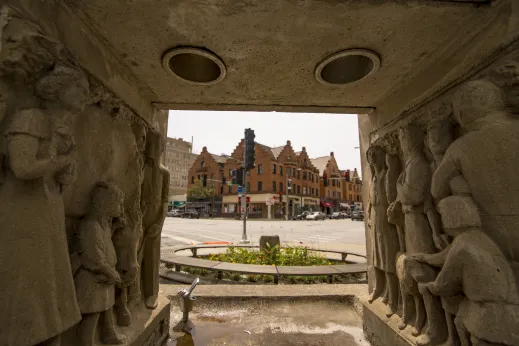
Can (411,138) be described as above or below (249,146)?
below

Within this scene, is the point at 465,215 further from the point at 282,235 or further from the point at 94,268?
the point at 282,235

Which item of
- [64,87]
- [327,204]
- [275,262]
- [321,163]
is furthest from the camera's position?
[321,163]

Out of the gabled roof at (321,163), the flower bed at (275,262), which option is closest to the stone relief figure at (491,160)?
the flower bed at (275,262)

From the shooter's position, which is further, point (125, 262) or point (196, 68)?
point (196, 68)

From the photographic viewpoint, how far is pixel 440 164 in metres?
2.00

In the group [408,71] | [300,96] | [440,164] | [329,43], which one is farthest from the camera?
[300,96]

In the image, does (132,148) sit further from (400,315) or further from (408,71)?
(400,315)

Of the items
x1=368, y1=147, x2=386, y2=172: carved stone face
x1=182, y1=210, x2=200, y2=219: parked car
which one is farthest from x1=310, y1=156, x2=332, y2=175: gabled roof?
x1=368, y1=147, x2=386, y2=172: carved stone face

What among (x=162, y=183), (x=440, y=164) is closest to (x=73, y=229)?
(x=162, y=183)

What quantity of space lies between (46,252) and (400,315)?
3.09 meters

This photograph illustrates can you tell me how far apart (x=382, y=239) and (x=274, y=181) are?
1279 inches

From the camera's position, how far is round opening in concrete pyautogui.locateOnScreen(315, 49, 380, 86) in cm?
265

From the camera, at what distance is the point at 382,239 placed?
2924mm

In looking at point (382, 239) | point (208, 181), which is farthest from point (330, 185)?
point (382, 239)
